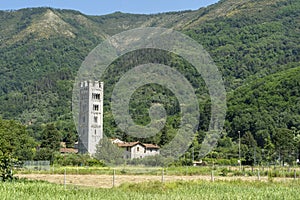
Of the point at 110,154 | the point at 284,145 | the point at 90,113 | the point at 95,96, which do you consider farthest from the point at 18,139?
the point at 284,145

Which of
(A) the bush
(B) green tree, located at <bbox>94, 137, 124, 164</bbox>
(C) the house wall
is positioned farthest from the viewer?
(C) the house wall

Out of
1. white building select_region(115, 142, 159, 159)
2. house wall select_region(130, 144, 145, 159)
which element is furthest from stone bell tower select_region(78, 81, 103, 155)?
house wall select_region(130, 144, 145, 159)

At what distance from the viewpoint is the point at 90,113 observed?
107 m

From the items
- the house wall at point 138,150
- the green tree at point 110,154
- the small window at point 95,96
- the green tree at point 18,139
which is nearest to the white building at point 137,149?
the house wall at point 138,150

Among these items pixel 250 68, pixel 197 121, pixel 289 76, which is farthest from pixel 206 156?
pixel 250 68

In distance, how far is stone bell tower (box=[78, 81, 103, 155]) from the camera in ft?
344

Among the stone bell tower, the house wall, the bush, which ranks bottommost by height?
the bush

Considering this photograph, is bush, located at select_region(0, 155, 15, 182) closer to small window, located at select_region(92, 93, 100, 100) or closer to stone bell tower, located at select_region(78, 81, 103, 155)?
stone bell tower, located at select_region(78, 81, 103, 155)

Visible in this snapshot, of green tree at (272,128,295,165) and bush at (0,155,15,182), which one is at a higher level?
green tree at (272,128,295,165)

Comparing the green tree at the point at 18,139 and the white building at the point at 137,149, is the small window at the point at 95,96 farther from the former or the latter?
the green tree at the point at 18,139

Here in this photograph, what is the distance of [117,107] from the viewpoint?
129m

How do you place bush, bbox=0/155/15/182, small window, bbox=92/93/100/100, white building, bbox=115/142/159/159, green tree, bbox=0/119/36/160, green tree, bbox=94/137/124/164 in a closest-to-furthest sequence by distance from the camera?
1. bush, bbox=0/155/15/182
2. green tree, bbox=0/119/36/160
3. green tree, bbox=94/137/124/164
4. white building, bbox=115/142/159/159
5. small window, bbox=92/93/100/100

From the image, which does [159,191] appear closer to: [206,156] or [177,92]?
[206,156]

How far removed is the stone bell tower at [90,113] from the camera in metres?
105
